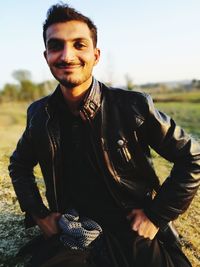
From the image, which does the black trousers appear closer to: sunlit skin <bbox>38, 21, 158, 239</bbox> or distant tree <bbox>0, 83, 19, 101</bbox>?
sunlit skin <bbox>38, 21, 158, 239</bbox>

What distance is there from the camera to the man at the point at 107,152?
400cm

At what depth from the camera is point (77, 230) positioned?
4016 millimetres

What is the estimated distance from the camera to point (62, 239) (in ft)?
13.6

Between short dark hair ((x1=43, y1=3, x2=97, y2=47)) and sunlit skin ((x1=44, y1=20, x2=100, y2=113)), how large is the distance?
0.05m

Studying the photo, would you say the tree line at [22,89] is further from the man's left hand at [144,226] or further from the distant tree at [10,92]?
the man's left hand at [144,226]

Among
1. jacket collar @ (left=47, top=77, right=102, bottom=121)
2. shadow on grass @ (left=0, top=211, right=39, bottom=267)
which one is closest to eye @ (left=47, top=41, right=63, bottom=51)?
jacket collar @ (left=47, top=77, right=102, bottom=121)

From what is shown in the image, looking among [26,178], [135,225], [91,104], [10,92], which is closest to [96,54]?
[91,104]

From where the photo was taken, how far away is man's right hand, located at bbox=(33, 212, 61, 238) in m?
4.54

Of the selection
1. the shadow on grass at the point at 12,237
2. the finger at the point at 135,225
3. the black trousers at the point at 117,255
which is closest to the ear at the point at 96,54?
the finger at the point at 135,225

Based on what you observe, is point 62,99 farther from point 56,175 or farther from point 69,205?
point 69,205

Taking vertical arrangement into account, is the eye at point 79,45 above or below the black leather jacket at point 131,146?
above

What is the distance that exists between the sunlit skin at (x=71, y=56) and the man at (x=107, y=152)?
0.01m

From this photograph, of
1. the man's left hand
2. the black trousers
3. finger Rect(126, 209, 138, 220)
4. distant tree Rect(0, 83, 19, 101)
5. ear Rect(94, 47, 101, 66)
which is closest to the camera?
the black trousers

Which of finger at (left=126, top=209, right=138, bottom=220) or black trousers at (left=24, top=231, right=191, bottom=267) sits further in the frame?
finger at (left=126, top=209, right=138, bottom=220)
